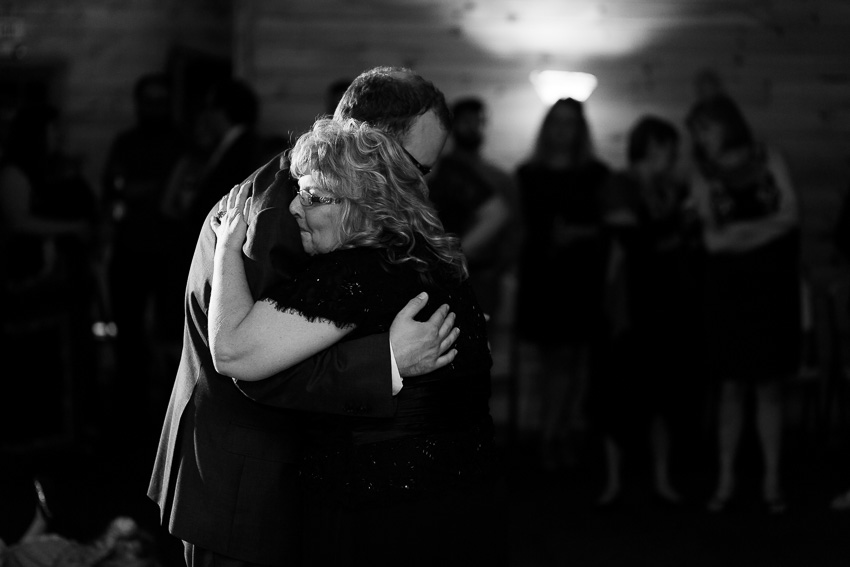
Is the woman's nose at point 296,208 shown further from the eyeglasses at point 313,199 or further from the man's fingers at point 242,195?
the man's fingers at point 242,195

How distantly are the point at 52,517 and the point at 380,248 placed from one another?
5.92 feet

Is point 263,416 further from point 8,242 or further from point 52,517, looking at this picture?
point 8,242

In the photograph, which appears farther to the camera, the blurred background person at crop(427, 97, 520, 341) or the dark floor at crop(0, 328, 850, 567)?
the blurred background person at crop(427, 97, 520, 341)

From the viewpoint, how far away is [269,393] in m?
2.14

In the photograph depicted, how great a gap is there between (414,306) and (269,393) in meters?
0.30

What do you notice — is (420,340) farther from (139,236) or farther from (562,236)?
(139,236)

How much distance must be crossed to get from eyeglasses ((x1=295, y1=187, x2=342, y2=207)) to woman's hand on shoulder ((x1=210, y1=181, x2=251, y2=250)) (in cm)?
13

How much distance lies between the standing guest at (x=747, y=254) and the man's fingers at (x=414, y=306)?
3.02 m

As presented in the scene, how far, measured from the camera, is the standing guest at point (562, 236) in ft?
18.1

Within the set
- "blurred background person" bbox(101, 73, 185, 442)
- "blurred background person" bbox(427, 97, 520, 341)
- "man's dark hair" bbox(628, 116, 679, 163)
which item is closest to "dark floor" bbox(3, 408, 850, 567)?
"blurred background person" bbox(101, 73, 185, 442)

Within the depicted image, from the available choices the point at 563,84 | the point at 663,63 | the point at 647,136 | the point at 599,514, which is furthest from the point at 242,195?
the point at 663,63

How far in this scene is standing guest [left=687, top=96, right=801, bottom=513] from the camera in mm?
4855

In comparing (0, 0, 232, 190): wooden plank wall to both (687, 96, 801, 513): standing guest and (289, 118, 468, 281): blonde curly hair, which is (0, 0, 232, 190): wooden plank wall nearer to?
(687, 96, 801, 513): standing guest

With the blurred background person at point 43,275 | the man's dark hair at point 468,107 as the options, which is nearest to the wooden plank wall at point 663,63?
the man's dark hair at point 468,107
